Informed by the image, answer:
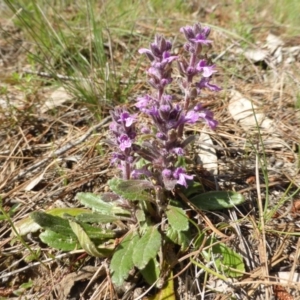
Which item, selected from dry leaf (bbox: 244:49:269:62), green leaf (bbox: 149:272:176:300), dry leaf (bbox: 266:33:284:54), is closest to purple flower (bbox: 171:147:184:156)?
green leaf (bbox: 149:272:176:300)

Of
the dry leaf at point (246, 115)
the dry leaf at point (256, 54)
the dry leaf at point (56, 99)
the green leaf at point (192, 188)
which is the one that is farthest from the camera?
the dry leaf at point (256, 54)

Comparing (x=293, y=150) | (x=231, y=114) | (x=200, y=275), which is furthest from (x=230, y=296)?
(x=231, y=114)

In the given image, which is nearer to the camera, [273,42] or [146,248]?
[146,248]

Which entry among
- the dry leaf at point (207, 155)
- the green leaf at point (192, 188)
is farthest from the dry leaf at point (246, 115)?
the green leaf at point (192, 188)

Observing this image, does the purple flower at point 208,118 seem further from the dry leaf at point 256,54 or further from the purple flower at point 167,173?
the dry leaf at point 256,54

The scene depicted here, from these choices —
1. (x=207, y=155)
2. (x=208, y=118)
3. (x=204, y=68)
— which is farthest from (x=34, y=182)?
(x=204, y=68)

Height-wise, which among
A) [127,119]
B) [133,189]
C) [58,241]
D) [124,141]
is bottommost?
[58,241]

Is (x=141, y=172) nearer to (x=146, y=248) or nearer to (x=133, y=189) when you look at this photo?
(x=133, y=189)
